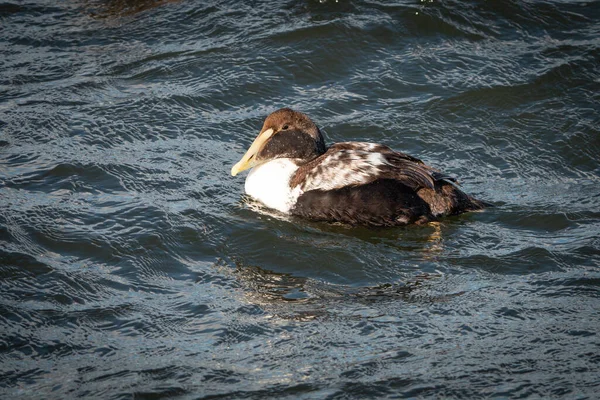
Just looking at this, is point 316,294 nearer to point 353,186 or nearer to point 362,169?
Result: point 353,186

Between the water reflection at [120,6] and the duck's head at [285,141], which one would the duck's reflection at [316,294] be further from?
the water reflection at [120,6]

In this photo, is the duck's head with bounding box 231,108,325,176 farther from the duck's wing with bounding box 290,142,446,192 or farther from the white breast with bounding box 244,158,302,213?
the duck's wing with bounding box 290,142,446,192

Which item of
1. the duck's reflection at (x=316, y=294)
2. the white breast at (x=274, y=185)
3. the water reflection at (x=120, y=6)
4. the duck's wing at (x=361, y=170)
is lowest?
the duck's reflection at (x=316, y=294)

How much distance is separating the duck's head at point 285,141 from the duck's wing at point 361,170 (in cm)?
Answer: 22

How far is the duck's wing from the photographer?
7395mm

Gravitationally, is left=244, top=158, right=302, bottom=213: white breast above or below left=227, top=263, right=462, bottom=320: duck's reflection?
above

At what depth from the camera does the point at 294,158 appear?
8047 millimetres

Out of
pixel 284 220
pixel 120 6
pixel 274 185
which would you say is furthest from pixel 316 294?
pixel 120 6

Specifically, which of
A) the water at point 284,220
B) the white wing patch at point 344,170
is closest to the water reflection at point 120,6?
the water at point 284,220

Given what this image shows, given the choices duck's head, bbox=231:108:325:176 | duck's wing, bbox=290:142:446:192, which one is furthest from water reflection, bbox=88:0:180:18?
duck's wing, bbox=290:142:446:192

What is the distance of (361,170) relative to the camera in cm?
746

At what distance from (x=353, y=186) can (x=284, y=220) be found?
69 cm

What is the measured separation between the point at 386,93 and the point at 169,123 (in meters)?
2.48

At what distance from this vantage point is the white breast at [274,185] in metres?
7.69
